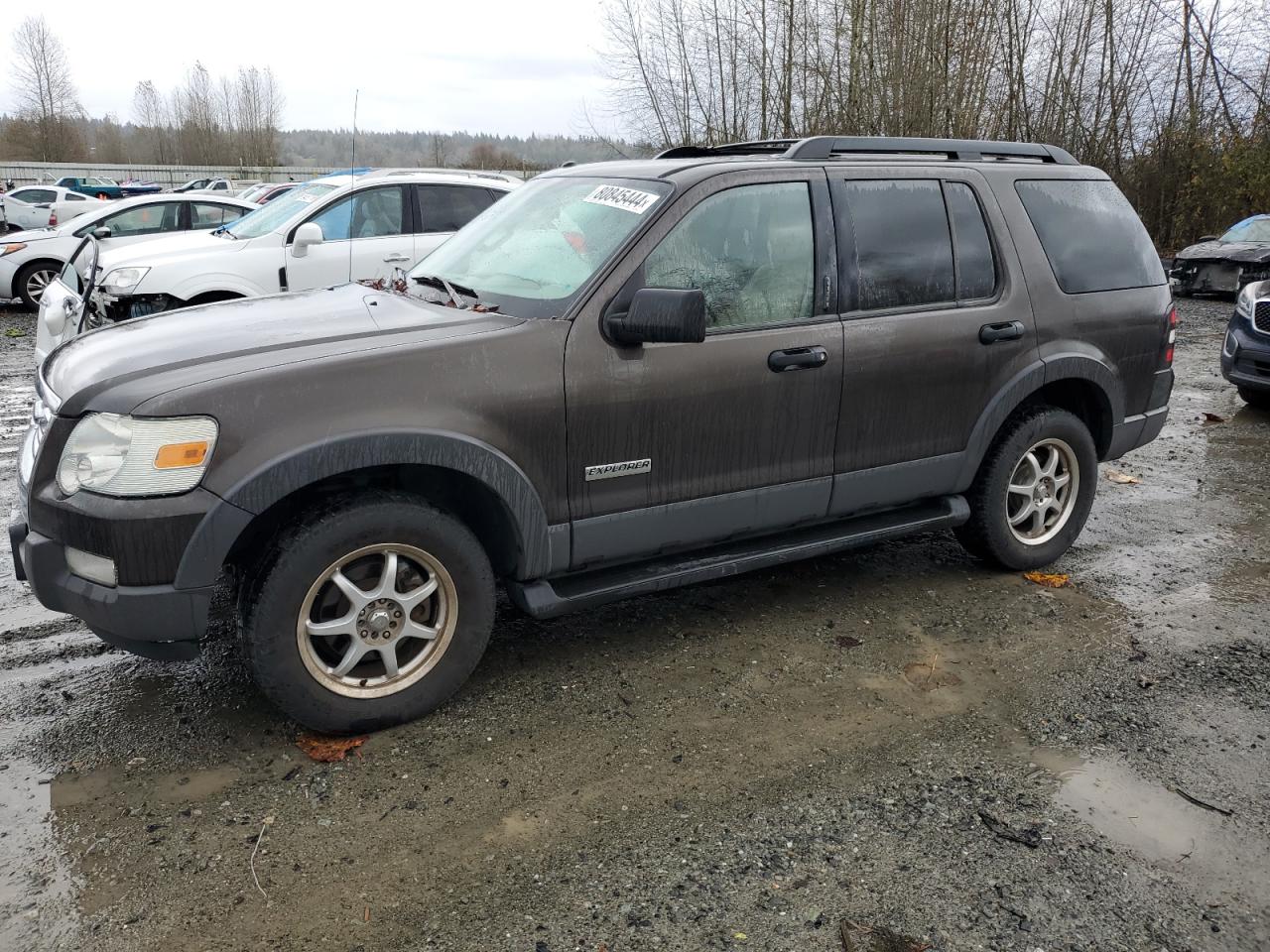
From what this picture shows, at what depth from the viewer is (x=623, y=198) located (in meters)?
3.99

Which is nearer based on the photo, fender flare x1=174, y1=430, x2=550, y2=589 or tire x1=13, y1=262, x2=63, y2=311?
fender flare x1=174, y1=430, x2=550, y2=589

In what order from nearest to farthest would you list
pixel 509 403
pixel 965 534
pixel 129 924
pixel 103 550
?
pixel 129 924
pixel 103 550
pixel 509 403
pixel 965 534

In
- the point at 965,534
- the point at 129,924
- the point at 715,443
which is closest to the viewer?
the point at 129,924

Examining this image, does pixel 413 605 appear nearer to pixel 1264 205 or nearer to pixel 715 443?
pixel 715 443

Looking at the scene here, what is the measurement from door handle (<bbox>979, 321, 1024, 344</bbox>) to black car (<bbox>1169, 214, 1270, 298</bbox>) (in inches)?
539

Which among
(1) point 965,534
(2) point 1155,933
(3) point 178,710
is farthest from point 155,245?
(2) point 1155,933

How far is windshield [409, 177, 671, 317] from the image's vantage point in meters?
3.77

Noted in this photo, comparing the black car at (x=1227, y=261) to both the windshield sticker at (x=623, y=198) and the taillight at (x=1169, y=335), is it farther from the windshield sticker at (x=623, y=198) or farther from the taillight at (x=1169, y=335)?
the windshield sticker at (x=623, y=198)

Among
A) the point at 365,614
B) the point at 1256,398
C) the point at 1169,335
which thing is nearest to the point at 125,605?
the point at 365,614

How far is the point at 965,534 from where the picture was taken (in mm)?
4941

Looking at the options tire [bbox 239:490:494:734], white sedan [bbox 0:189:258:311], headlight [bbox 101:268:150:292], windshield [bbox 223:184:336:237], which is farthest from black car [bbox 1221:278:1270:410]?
white sedan [bbox 0:189:258:311]

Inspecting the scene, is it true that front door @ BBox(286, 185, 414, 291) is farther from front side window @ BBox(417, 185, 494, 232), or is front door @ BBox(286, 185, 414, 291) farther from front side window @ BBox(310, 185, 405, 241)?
front side window @ BBox(417, 185, 494, 232)

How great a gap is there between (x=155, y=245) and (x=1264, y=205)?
21.8 meters

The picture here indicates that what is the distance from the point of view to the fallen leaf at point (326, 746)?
11.0 feet
